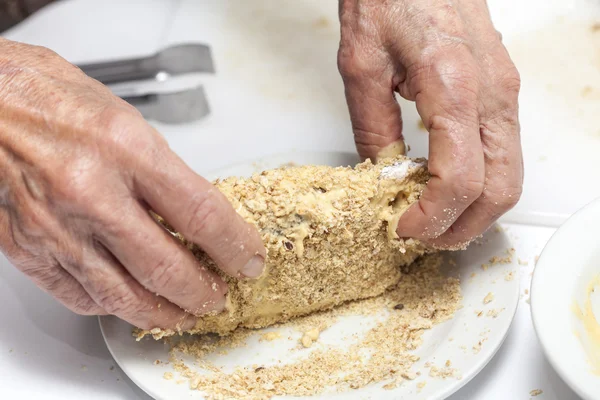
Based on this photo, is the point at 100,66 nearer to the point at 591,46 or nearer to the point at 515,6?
the point at 515,6

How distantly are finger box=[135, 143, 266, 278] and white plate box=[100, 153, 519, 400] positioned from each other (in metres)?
0.23

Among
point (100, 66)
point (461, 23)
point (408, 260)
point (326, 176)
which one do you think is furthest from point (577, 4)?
point (100, 66)

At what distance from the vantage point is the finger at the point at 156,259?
3.16 ft

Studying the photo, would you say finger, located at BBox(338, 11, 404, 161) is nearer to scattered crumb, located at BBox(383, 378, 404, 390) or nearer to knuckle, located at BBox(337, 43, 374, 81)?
knuckle, located at BBox(337, 43, 374, 81)

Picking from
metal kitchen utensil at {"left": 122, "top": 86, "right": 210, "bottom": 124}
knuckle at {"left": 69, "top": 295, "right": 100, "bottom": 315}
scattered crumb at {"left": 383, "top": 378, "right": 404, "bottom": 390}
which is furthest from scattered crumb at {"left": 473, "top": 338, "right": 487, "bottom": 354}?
metal kitchen utensil at {"left": 122, "top": 86, "right": 210, "bottom": 124}

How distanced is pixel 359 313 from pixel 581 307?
41 cm

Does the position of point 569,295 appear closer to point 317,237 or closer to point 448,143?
point 448,143

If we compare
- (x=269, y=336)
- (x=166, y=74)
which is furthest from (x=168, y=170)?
(x=166, y=74)

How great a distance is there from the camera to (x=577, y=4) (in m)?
1.95

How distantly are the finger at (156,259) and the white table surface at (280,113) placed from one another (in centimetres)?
24

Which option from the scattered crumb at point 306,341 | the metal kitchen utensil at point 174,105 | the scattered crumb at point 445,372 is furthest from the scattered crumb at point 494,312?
the metal kitchen utensil at point 174,105

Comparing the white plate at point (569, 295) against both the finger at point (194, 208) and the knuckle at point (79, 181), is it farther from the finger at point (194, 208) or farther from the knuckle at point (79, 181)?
the knuckle at point (79, 181)

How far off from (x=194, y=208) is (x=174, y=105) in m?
0.89

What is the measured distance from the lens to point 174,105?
1809mm
